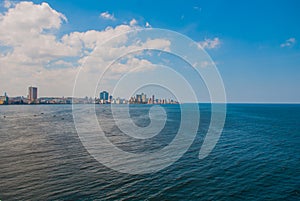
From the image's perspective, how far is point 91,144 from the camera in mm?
39094

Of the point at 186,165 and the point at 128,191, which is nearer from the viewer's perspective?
the point at 128,191

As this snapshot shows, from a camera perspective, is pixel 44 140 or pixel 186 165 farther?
pixel 44 140

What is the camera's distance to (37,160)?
93.5ft

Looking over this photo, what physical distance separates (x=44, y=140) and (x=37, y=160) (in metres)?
15.0

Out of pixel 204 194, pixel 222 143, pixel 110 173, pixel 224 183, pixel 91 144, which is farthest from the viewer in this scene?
pixel 222 143

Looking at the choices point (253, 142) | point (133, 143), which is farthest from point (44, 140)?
point (253, 142)

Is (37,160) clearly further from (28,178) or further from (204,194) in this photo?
(204,194)

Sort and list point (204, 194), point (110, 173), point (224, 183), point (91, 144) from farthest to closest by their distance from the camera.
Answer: point (91, 144)
point (110, 173)
point (224, 183)
point (204, 194)

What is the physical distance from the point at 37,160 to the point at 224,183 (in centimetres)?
2431

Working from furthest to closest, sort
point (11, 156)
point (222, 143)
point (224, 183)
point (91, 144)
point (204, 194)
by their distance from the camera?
point (222, 143) < point (91, 144) < point (11, 156) < point (224, 183) < point (204, 194)

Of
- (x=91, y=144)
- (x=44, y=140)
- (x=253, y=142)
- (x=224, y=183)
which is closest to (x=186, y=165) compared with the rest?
(x=224, y=183)

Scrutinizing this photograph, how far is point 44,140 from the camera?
138 ft

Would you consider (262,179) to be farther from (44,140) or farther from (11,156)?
(44,140)

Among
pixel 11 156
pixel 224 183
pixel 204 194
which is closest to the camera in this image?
pixel 204 194
